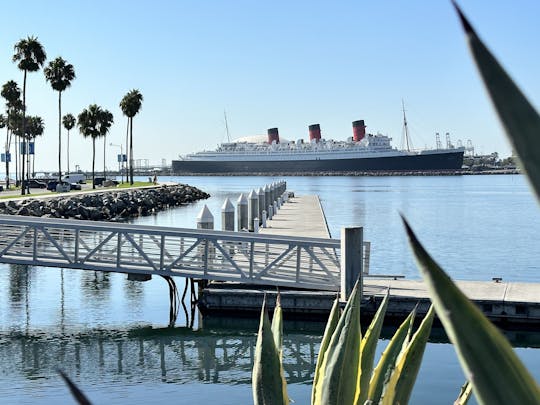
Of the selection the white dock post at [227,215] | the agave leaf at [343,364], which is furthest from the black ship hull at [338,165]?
the agave leaf at [343,364]

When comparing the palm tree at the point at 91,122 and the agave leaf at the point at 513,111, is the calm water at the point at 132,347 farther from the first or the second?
the palm tree at the point at 91,122

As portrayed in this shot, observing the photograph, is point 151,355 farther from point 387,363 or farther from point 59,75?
point 59,75

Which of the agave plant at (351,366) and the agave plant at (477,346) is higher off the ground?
the agave plant at (477,346)

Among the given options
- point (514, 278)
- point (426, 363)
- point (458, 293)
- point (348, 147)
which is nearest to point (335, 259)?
point (426, 363)

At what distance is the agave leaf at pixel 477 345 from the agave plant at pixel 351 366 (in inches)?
40.2

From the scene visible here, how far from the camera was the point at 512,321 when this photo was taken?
13.3 metres

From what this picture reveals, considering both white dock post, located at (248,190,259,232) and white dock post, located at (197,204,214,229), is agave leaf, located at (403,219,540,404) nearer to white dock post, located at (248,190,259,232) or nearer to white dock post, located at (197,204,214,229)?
Result: white dock post, located at (197,204,214,229)

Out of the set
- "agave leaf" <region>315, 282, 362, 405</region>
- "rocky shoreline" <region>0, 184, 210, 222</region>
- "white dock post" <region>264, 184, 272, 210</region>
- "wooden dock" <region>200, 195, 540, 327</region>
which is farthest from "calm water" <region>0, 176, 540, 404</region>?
"rocky shoreline" <region>0, 184, 210, 222</region>

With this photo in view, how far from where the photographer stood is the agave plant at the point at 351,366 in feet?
7.60

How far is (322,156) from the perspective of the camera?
143625 mm

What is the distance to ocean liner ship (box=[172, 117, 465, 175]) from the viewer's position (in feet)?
469

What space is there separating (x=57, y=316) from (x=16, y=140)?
252ft

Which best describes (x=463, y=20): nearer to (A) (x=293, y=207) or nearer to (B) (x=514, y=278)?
(B) (x=514, y=278)

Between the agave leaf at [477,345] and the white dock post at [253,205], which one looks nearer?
the agave leaf at [477,345]
